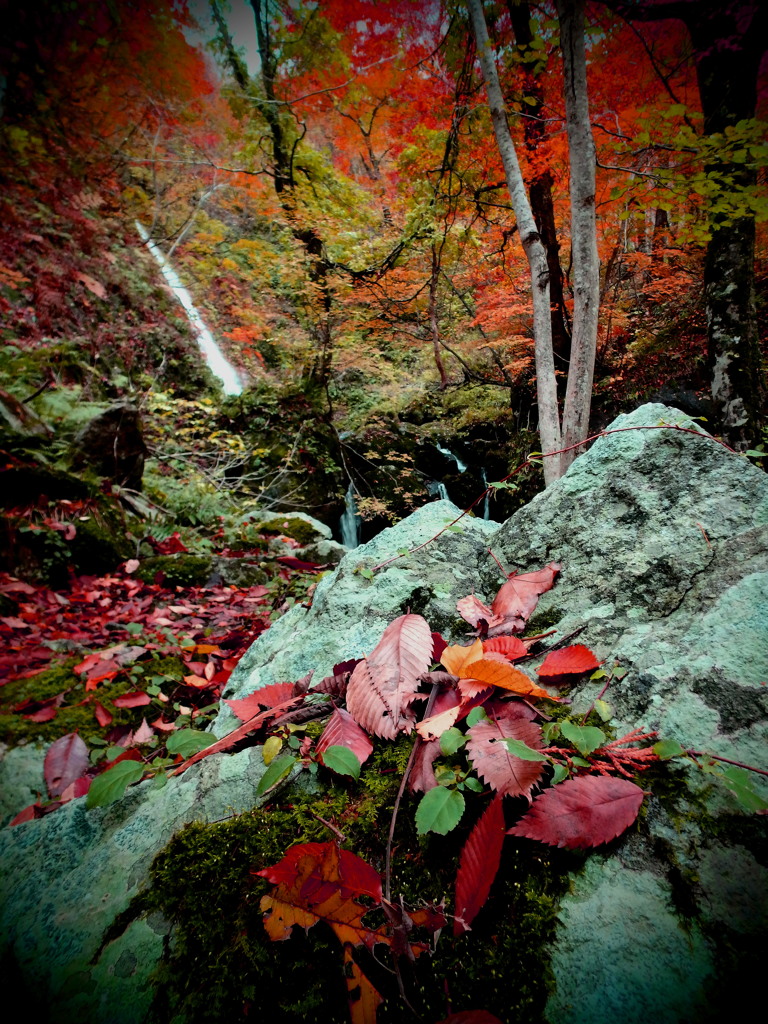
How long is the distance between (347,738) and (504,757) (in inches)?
16.5

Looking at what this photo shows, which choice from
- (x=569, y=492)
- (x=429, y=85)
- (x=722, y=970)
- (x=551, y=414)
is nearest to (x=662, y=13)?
(x=429, y=85)

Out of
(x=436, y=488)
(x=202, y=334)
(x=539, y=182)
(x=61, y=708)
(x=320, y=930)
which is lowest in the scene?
(x=436, y=488)

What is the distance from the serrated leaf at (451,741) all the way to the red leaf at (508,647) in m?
0.33

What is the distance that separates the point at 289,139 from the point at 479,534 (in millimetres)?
11315

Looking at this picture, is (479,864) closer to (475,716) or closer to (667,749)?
(475,716)

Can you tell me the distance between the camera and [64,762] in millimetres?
1799

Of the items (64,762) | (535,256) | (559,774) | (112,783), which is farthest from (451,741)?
(535,256)

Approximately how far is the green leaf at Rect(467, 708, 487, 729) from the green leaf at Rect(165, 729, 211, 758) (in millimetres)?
771

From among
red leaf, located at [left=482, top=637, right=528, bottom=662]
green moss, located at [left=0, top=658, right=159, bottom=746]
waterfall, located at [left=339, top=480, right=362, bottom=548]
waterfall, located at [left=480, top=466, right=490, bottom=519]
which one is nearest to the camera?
red leaf, located at [left=482, top=637, right=528, bottom=662]

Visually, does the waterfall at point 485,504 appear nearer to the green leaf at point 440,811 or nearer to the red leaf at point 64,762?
the red leaf at point 64,762

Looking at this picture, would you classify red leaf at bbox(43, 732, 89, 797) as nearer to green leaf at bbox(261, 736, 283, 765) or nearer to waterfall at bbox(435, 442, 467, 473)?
green leaf at bbox(261, 736, 283, 765)

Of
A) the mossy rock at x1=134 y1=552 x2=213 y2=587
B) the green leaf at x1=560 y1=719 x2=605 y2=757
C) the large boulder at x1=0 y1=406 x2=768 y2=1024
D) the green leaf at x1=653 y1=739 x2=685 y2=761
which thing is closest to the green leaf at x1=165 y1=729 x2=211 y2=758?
the large boulder at x1=0 y1=406 x2=768 y2=1024

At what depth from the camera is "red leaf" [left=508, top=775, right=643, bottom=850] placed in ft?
2.23

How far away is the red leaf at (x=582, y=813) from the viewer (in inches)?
26.8
